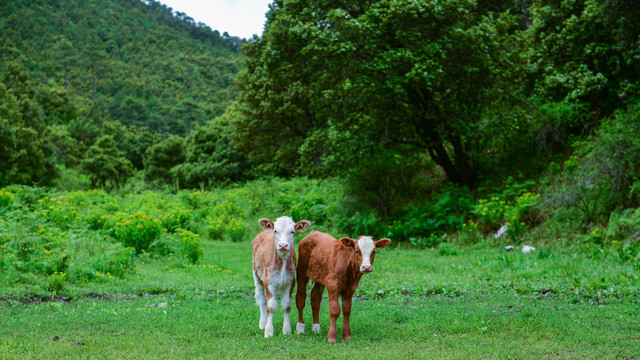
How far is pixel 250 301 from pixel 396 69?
1026cm

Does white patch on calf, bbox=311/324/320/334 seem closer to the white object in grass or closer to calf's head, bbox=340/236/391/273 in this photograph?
calf's head, bbox=340/236/391/273

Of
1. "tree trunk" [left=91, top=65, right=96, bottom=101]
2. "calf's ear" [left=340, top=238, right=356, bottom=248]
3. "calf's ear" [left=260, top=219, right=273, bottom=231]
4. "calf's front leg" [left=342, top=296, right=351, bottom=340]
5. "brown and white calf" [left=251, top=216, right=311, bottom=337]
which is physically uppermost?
"tree trunk" [left=91, top=65, right=96, bottom=101]

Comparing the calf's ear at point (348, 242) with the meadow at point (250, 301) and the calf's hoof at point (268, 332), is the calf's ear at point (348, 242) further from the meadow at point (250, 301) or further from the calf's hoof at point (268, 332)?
the calf's hoof at point (268, 332)

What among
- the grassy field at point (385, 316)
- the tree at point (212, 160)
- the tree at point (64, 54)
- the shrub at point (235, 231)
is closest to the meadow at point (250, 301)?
the grassy field at point (385, 316)

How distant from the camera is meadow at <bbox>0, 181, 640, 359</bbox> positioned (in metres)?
5.70

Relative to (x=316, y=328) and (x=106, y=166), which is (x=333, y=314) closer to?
(x=316, y=328)

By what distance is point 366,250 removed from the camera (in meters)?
5.77

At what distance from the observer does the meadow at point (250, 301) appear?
570 centimetres

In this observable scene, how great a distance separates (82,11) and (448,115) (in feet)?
353

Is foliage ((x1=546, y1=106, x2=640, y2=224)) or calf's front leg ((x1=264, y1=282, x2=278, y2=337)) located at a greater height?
foliage ((x1=546, y1=106, x2=640, y2=224))

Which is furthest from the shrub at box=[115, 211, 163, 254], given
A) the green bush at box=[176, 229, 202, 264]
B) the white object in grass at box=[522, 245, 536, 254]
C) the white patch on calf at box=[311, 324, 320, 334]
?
the white object in grass at box=[522, 245, 536, 254]

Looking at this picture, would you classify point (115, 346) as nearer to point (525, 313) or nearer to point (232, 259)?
point (525, 313)

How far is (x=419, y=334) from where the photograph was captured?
6.36 meters

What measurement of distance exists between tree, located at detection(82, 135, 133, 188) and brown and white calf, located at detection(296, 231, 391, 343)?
38.0 m
